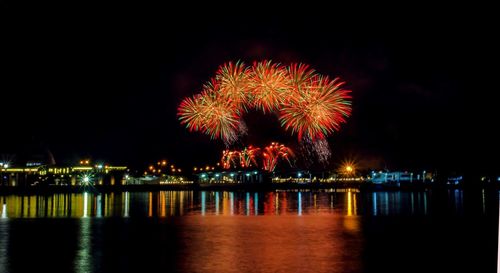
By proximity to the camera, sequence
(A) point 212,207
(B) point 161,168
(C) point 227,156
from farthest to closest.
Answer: (B) point 161,168
(C) point 227,156
(A) point 212,207

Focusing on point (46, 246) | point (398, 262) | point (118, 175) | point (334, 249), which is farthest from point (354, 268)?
point (118, 175)

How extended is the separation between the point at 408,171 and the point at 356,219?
88.8m

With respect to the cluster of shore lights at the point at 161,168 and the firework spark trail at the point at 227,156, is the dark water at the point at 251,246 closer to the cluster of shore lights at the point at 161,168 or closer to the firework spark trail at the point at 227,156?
the firework spark trail at the point at 227,156

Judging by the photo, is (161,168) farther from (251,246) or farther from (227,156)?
(251,246)

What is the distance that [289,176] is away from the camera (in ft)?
426

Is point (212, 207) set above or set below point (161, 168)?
below

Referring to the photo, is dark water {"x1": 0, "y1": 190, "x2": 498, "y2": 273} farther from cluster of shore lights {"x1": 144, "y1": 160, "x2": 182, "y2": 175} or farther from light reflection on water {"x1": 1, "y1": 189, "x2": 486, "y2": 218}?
cluster of shore lights {"x1": 144, "y1": 160, "x2": 182, "y2": 175}

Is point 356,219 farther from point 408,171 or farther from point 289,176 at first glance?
point 289,176

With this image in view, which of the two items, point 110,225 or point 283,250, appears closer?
point 283,250

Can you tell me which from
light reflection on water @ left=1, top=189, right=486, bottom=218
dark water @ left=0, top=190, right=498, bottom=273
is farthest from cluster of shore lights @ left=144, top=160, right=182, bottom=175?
dark water @ left=0, top=190, right=498, bottom=273

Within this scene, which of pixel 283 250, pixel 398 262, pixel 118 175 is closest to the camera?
pixel 398 262

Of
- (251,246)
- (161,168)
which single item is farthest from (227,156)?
(161,168)

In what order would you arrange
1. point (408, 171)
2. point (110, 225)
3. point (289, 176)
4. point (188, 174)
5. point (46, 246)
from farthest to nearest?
1. point (188, 174)
2. point (289, 176)
3. point (408, 171)
4. point (110, 225)
5. point (46, 246)

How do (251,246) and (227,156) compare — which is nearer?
(251,246)
